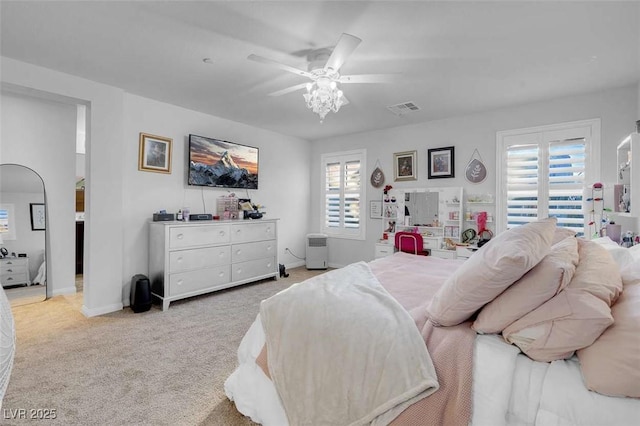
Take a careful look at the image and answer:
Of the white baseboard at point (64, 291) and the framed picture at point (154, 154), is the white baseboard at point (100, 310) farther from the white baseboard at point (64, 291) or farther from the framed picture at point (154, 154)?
the framed picture at point (154, 154)

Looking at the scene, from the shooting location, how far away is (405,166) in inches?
187

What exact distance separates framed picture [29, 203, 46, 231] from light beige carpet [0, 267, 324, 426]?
952 millimetres

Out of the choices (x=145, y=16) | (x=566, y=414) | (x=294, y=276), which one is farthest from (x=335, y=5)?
(x=294, y=276)

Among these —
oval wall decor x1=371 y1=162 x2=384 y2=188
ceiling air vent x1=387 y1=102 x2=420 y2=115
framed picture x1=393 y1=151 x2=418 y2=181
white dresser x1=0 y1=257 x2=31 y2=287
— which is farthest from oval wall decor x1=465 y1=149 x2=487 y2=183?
white dresser x1=0 y1=257 x2=31 y2=287

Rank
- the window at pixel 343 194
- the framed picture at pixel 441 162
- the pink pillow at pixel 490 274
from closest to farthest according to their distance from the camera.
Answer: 1. the pink pillow at pixel 490 274
2. the framed picture at pixel 441 162
3. the window at pixel 343 194

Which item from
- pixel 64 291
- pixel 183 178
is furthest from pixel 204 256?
pixel 64 291

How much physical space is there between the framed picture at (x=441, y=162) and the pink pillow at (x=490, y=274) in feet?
10.3

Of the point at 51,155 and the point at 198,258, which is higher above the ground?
the point at 51,155

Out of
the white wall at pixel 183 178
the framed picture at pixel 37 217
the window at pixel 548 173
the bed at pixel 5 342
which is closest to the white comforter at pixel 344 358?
the bed at pixel 5 342

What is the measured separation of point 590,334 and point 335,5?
2.18 meters

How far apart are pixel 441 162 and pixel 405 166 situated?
561mm

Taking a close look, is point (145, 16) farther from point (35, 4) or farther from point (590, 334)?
A: point (590, 334)

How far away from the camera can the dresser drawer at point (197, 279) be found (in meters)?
3.47

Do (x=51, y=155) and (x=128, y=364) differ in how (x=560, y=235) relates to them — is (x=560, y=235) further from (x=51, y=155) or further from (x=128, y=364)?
(x=51, y=155)
